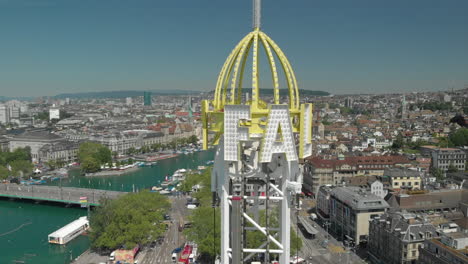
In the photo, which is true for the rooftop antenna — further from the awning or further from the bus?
the awning

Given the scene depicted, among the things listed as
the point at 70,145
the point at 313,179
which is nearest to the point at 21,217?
the point at 313,179

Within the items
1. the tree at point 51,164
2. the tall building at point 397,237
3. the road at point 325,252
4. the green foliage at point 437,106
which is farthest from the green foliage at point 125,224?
the green foliage at point 437,106

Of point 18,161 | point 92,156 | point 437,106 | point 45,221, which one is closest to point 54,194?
point 45,221

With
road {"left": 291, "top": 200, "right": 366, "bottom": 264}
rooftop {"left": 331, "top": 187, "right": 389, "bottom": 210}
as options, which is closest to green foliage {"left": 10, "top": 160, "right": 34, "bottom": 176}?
road {"left": 291, "top": 200, "right": 366, "bottom": 264}

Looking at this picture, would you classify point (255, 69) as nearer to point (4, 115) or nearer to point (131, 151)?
point (131, 151)

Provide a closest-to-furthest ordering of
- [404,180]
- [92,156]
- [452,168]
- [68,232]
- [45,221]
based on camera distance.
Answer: [68,232] → [45,221] → [404,180] → [452,168] → [92,156]

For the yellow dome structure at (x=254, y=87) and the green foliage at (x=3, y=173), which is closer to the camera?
the yellow dome structure at (x=254, y=87)

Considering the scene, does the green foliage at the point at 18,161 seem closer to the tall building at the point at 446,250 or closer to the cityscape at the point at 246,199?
the cityscape at the point at 246,199
